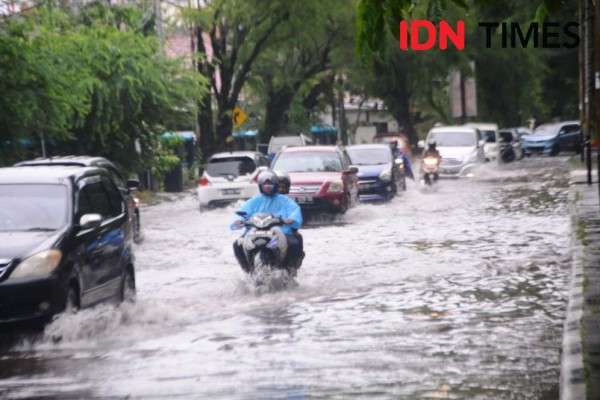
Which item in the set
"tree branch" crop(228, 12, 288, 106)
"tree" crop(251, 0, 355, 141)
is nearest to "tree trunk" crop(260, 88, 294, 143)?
"tree" crop(251, 0, 355, 141)

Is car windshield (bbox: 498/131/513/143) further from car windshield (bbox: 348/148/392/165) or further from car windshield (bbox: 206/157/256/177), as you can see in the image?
car windshield (bbox: 206/157/256/177)

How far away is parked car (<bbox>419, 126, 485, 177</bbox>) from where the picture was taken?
4356 cm

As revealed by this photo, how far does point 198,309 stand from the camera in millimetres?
14180

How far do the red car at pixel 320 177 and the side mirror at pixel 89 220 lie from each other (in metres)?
15.1

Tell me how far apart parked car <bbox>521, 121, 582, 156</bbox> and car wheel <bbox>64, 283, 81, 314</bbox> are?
54399 millimetres

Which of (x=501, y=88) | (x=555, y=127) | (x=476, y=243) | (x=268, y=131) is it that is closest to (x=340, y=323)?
(x=476, y=243)

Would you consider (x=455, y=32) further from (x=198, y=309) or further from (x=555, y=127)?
(x=198, y=309)

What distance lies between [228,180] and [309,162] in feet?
10.0

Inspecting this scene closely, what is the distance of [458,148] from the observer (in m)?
44.5

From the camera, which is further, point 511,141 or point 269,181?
point 511,141

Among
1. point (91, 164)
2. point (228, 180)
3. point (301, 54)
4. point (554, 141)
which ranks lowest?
point (554, 141)

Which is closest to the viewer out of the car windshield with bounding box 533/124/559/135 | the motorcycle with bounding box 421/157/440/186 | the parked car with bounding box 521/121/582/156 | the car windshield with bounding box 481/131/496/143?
the motorcycle with bounding box 421/157/440/186

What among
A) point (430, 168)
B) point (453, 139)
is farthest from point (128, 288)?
point (453, 139)

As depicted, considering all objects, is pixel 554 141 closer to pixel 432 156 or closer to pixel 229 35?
pixel 229 35
